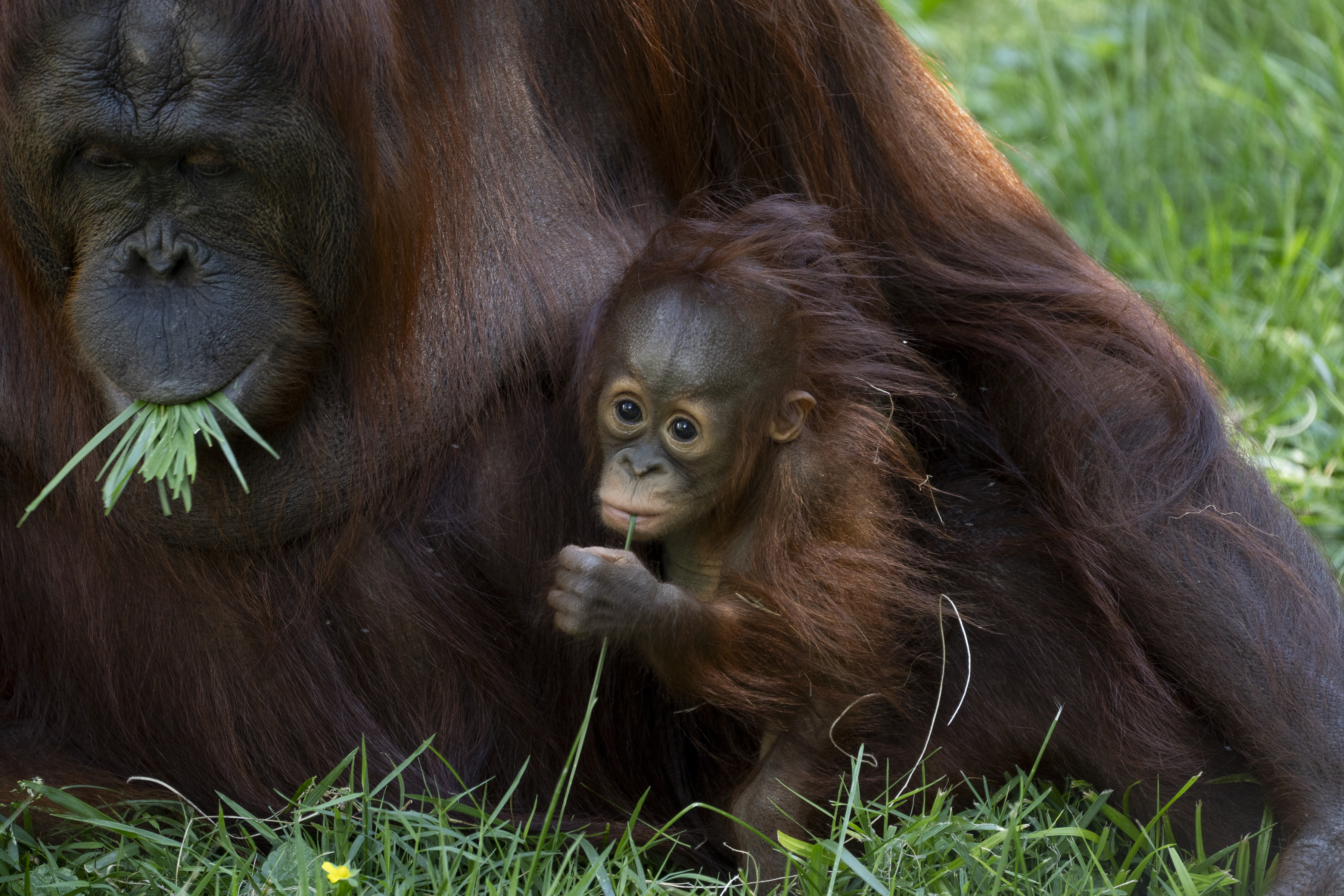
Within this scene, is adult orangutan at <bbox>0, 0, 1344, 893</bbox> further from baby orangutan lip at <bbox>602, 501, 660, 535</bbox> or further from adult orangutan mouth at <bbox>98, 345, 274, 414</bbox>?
baby orangutan lip at <bbox>602, 501, 660, 535</bbox>

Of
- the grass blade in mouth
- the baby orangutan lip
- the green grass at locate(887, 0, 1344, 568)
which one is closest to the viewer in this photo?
the grass blade in mouth

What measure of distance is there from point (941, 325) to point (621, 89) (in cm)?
65

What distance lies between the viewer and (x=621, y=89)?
2.49 meters

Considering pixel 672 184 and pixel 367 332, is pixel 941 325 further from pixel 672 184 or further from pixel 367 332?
pixel 367 332

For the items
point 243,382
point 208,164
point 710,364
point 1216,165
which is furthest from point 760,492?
point 1216,165

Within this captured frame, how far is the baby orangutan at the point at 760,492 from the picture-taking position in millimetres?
2311

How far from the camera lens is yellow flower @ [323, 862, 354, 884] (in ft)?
6.82

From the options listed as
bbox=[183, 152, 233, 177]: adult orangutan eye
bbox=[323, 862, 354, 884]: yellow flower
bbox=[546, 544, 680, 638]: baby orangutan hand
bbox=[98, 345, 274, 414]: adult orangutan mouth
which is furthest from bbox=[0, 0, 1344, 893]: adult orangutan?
bbox=[323, 862, 354, 884]: yellow flower

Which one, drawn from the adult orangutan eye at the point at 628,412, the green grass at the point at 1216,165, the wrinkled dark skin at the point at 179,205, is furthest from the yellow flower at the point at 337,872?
the green grass at the point at 1216,165

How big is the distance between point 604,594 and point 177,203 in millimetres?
776

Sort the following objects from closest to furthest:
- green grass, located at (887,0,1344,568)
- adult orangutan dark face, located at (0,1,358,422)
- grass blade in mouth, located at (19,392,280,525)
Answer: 1. adult orangutan dark face, located at (0,1,358,422)
2. grass blade in mouth, located at (19,392,280,525)
3. green grass, located at (887,0,1344,568)

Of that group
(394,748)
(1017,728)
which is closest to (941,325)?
(1017,728)

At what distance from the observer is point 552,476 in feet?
8.09

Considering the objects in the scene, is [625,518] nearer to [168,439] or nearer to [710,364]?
[710,364]
